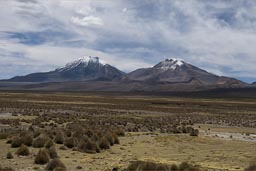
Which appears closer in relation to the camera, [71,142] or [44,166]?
[44,166]

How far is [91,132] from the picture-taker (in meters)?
30.3

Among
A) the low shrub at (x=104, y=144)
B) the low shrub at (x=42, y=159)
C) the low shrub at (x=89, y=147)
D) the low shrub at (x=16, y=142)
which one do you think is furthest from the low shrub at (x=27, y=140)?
the low shrub at (x=42, y=159)

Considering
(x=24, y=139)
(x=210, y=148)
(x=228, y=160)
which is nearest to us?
(x=228, y=160)

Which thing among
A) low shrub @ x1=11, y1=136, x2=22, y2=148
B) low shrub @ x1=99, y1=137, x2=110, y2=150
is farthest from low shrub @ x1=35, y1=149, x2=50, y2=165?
low shrub @ x1=99, y1=137, x2=110, y2=150

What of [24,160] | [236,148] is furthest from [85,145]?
[236,148]

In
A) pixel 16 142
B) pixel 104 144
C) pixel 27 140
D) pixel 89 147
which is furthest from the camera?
pixel 104 144

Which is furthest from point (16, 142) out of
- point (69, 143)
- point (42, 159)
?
point (42, 159)

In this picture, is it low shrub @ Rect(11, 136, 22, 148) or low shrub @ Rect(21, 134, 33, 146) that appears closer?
low shrub @ Rect(11, 136, 22, 148)

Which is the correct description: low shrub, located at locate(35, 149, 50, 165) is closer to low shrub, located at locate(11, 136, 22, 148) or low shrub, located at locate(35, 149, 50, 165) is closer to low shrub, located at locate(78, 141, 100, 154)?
low shrub, located at locate(78, 141, 100, 154)

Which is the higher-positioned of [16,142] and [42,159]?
[16,142]

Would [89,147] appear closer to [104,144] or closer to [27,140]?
[104,144]

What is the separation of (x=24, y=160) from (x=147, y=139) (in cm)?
1357

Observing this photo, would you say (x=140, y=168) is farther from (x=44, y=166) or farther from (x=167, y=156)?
(x=167, y=156)

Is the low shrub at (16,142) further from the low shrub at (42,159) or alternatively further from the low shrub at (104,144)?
the low shrub at (42,159)
